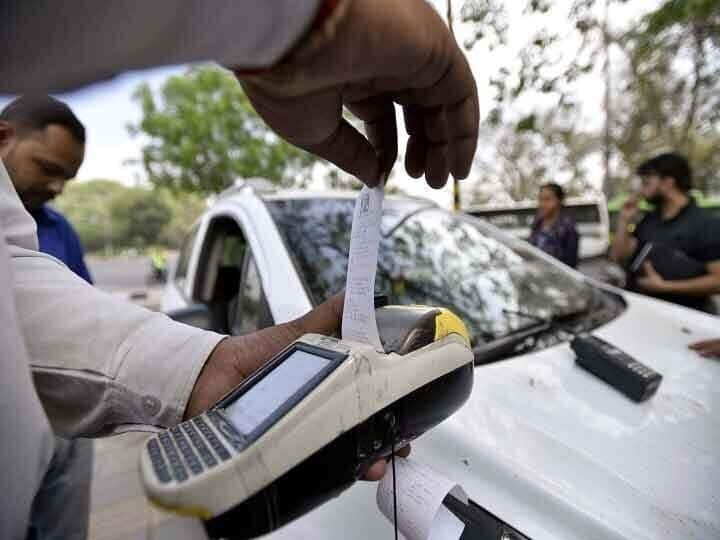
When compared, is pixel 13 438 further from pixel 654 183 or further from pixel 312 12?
pixel 654 183

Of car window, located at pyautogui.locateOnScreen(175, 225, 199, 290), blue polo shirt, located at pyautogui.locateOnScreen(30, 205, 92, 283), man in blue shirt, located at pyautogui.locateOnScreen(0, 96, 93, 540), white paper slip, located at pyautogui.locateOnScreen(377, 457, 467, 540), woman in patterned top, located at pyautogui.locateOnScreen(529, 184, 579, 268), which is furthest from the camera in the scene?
woman in patterned top, located at pyautogui.locateOnScreen(529, 184, 579, 268)

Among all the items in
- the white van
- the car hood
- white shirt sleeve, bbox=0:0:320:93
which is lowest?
the white van

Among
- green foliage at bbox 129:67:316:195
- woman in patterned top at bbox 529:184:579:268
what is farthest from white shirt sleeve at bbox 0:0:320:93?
green foliage at bbox 129:67:316:195

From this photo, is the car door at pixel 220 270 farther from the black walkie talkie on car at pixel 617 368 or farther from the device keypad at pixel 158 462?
the device keypad at pixel 158 462

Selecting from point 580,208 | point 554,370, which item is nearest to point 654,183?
point 554,370

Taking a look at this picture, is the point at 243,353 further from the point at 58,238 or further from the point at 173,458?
the point at 58,238

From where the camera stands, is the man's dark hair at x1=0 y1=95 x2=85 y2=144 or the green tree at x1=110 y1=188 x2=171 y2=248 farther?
the green tree at x1=110 y1=188 x2=171 y2=248

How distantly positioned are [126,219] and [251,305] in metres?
39.6

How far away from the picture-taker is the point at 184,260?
11.8ft

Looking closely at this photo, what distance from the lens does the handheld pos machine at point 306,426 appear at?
0.51 m

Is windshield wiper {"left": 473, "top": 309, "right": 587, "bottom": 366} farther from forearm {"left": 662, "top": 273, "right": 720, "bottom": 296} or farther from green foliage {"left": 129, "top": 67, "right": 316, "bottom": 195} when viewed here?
green foliage {"left": 129, "top": 67, "right": 316, "bottom": 195}

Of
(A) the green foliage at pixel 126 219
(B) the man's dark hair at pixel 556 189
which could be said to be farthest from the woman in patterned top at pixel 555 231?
(A) the green foliage at pixel 126 219

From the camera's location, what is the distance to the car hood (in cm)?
83

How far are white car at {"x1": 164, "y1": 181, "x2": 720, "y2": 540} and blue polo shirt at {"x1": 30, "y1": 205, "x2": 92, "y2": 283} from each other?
717 millimetres
